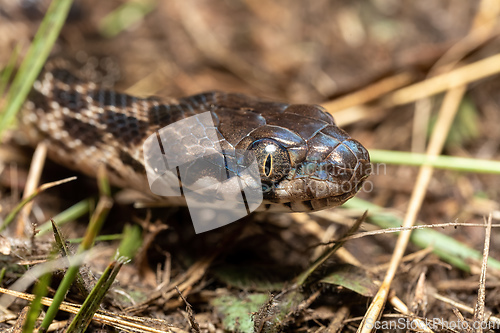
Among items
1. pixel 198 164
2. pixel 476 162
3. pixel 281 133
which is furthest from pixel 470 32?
pixel 198 164

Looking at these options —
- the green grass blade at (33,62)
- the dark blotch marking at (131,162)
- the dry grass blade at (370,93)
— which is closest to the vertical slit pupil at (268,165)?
the dark blotch marking at (131,162)

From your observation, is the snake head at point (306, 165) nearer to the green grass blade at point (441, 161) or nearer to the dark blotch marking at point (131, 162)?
the dark blotch marking at point (131, 162)

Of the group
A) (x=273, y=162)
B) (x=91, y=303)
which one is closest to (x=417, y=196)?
(x=273, y=162)

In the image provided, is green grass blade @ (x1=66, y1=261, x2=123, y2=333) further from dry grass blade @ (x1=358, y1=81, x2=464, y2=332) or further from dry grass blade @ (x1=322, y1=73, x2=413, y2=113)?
dry grass blade @ (x1=322, y1=73, x2=413, y2=113)

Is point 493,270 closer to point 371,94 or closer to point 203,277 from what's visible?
point 203,277

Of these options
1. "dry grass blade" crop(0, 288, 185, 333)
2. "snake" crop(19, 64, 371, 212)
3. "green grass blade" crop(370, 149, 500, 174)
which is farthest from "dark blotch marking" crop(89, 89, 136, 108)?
"green grass blade" crop(370, 149, 500, 174)

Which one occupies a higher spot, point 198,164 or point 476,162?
point 198,164

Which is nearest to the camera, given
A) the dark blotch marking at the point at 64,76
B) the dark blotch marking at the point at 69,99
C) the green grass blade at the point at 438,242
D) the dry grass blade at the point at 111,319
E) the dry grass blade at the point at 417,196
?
the dry grass blade at the point at 111,319
